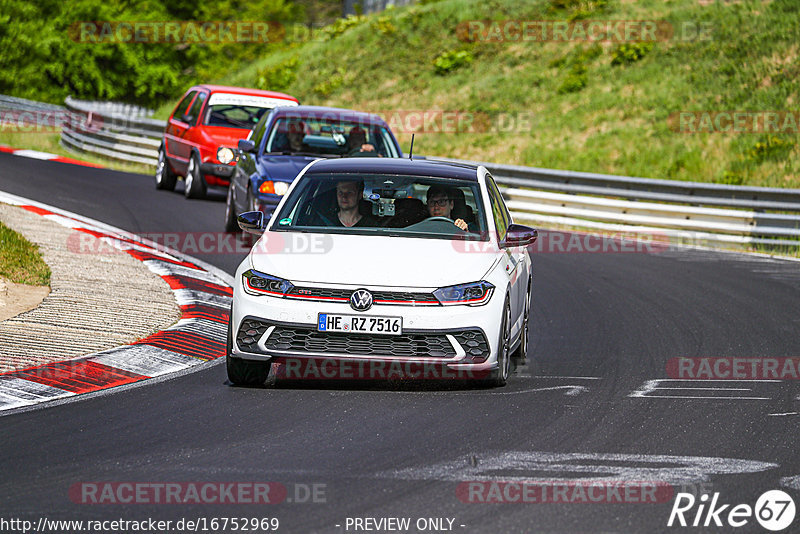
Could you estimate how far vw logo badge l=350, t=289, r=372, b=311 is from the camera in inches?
328

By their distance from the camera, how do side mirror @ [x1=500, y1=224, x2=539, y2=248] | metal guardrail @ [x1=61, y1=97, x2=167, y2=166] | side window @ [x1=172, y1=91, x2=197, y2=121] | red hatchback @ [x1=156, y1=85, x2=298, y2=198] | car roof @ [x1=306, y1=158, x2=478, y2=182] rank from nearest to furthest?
side mirror @ [x1=500, y1=224, x2=539, y2=248] → car roof @ [x1=306, y1=158, x2=478, y2=182] → red hatchback @ [x1=156, y1=85, x2=298, y2=198] → side window @ [x1=172, y1=91, x2=197, y2=121] → metal guardrail @ [x1=61, y1=97, x2=167, y2=166]

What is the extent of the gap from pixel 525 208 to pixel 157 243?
31.5 feet

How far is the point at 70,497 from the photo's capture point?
585 centimetres

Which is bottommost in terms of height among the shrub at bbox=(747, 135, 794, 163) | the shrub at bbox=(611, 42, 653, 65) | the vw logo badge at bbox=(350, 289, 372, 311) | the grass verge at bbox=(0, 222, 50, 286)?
the grass verge at bbox=(0, 222, 50, 286)

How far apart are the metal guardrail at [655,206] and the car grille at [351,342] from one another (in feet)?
41.9

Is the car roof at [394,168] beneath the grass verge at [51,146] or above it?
above

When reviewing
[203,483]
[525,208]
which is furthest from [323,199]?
[525,208]

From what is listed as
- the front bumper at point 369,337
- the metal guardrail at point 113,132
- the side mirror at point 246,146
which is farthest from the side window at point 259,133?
the metal guardrail at point 113,132

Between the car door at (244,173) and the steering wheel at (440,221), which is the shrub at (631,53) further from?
the steering wheel at (440,221)

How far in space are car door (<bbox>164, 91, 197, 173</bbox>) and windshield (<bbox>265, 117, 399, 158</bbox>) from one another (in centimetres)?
523

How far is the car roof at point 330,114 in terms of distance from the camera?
17.4 meters

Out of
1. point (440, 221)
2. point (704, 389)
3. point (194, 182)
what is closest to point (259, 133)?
point (194, 182)

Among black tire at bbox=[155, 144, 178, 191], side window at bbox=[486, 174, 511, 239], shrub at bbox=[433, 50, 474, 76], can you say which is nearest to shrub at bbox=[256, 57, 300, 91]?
shrub at bbox=[433, 50, 474, 76]

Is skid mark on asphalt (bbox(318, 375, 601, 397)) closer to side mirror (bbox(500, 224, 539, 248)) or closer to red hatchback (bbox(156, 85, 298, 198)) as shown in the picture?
side mirror (bbox(500, 224, 539, 248))
